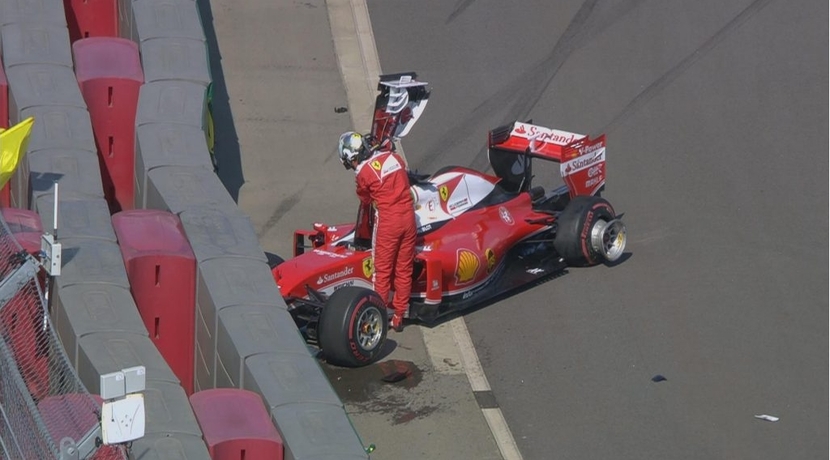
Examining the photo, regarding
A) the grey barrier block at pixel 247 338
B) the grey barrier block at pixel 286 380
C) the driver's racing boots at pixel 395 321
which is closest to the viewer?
the grey barrier block at pixel 286 380

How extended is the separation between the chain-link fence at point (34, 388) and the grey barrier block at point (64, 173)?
267cm

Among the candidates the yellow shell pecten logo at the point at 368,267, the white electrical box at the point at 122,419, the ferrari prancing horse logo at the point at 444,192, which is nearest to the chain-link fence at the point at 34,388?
the white electrical box at the point at 122,419

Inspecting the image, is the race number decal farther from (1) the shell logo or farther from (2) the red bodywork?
(1) the shell logo

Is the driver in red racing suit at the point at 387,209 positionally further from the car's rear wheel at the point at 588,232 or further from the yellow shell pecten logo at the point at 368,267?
the car's rear wheel at the point at 588,232

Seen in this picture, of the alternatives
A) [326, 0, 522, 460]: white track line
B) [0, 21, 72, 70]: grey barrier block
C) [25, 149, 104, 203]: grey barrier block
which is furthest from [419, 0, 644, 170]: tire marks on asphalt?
[25, 149, 104, 203]: grey barrier block

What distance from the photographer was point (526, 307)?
12.6m

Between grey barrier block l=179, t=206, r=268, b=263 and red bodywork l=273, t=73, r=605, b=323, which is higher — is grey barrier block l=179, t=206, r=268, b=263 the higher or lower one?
the higher one

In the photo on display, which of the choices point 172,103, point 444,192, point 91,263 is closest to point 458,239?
point 444,192

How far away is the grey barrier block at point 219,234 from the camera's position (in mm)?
10555

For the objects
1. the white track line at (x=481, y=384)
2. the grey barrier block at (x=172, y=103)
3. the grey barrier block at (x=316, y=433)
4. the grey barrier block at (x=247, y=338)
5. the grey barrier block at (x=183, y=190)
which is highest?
the grey barrier block at (x=172, y=103)

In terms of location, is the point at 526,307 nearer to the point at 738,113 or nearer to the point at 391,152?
the point at 391,152

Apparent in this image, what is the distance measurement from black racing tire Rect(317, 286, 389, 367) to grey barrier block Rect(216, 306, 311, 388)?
1.25 m

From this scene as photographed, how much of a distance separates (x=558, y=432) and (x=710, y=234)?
158 inches

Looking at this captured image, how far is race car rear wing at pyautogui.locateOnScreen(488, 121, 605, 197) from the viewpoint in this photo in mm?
13383
